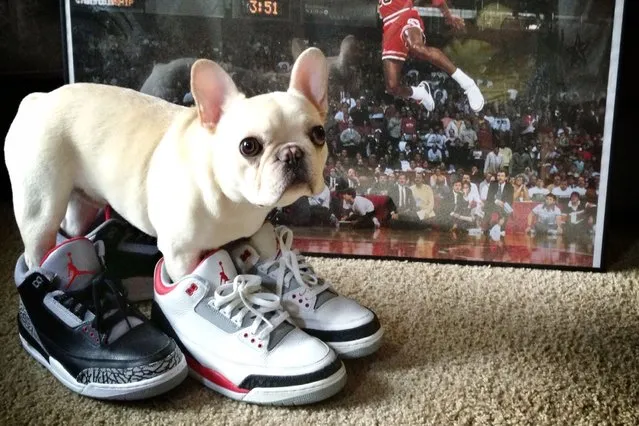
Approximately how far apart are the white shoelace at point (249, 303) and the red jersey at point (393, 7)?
0.53 metres

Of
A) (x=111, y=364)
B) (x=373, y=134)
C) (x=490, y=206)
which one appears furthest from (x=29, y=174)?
(x=490, y=206)

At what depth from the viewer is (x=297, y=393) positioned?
76cm

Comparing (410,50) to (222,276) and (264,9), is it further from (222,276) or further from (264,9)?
(222,276)

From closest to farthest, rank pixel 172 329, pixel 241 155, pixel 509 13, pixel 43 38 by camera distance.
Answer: pixel 241 155 < pixel 172 329 < pixel 509 13 < pixel 43 38

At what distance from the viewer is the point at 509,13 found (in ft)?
3.61

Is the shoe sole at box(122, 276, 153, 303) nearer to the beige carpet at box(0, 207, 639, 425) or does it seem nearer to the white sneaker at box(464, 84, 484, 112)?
the beige carpet at box(0, 207, 639, 425)

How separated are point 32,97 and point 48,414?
401mm

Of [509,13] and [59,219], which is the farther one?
[509,13]

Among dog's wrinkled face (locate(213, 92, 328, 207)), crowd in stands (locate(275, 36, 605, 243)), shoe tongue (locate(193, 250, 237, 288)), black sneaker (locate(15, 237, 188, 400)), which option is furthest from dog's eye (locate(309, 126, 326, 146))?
crowd in stands (locate(275, 36, 605, 243))

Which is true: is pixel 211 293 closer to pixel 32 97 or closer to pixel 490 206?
pixel 32 97

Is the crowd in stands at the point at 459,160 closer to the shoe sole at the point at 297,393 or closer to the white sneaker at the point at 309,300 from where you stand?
the white sneaker at the point at 309,300


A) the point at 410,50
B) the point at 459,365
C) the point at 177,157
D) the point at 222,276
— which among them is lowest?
the point at 459,365

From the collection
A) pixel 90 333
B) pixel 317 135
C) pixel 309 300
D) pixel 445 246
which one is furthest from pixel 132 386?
pixel 445 246

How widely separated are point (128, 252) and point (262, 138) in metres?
0.37
